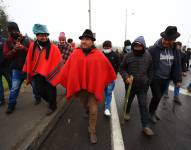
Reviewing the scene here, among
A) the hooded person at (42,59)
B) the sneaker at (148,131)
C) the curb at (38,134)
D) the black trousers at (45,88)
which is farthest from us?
the black trousers at (45,88)

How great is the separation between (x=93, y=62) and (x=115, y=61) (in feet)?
5.06

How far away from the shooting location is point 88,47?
3.73m

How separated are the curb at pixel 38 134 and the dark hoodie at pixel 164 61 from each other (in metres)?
2.55

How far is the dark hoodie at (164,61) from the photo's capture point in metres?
4.43

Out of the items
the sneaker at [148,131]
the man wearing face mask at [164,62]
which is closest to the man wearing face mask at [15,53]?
the man wearing face mask at [164,62]

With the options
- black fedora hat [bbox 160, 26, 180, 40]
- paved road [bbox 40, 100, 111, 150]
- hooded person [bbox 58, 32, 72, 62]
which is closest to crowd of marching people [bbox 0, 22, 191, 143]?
black fedora hat [bbox 160, 26, 180, 40]

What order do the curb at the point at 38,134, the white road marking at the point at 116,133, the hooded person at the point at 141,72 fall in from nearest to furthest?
the curb at the point at 38,134
the white road marking at the point at 116,133
the hooded person at the point at 141,72

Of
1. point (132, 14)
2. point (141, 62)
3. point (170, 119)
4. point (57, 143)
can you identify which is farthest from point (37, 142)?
point (132, 14)

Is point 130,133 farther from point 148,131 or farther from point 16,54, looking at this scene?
point 16,54

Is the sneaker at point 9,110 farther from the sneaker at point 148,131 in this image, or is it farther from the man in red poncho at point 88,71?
the sneaker at point 148,131

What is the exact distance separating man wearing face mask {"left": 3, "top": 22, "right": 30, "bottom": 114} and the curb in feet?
3.58

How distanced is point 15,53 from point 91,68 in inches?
86.7

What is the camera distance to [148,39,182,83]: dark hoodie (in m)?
4.43

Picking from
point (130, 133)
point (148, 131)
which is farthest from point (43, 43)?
point (148, 131)
